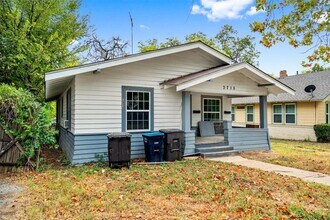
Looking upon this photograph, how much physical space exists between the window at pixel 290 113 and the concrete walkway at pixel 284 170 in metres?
9.98

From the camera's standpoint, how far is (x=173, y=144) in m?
8.76

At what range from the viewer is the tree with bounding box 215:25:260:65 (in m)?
33.2

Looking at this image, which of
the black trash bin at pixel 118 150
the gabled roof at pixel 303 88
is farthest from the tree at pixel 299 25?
the gabled roof at pixel 303 88

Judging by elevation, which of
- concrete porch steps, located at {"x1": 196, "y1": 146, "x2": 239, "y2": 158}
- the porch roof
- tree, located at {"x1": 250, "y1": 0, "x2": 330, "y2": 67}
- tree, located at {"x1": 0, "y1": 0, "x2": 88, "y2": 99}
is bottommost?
concrete porch steps, located at {"x1": 196, "y1": 146, "x2": 239, "y2": 158}

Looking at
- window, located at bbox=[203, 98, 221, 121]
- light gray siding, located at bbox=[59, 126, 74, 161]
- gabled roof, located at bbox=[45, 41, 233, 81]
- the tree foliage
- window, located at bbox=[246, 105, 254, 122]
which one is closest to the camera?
gabled roof, located at bbox=[45, 41, 233, 81]

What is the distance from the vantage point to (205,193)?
17.4 ft

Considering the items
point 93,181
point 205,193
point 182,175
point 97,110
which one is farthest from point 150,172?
point 97,110

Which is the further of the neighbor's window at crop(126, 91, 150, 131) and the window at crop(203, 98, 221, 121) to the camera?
the window at crop(203, 98, 221, 121)

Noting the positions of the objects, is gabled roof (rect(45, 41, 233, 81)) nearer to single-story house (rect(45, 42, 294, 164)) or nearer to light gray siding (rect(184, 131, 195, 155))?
single-story house (rect(45, 42, 294, 164))

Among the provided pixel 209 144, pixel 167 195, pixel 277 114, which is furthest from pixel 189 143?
pixel 277 114

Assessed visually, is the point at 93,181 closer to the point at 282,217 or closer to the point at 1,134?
the point at 1,134

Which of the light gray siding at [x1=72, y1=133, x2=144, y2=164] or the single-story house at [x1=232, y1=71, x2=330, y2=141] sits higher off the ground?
the single-story house at [x1=232, y1=71, x2=330, y2=141]

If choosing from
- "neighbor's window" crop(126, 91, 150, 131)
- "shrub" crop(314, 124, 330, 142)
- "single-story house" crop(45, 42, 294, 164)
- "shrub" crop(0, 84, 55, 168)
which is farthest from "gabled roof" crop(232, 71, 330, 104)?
"shrub" crop(0, 84, 55, 168)

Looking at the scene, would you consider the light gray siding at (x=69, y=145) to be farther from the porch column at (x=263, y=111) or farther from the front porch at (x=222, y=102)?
the porch column at (x=263, y=111)
